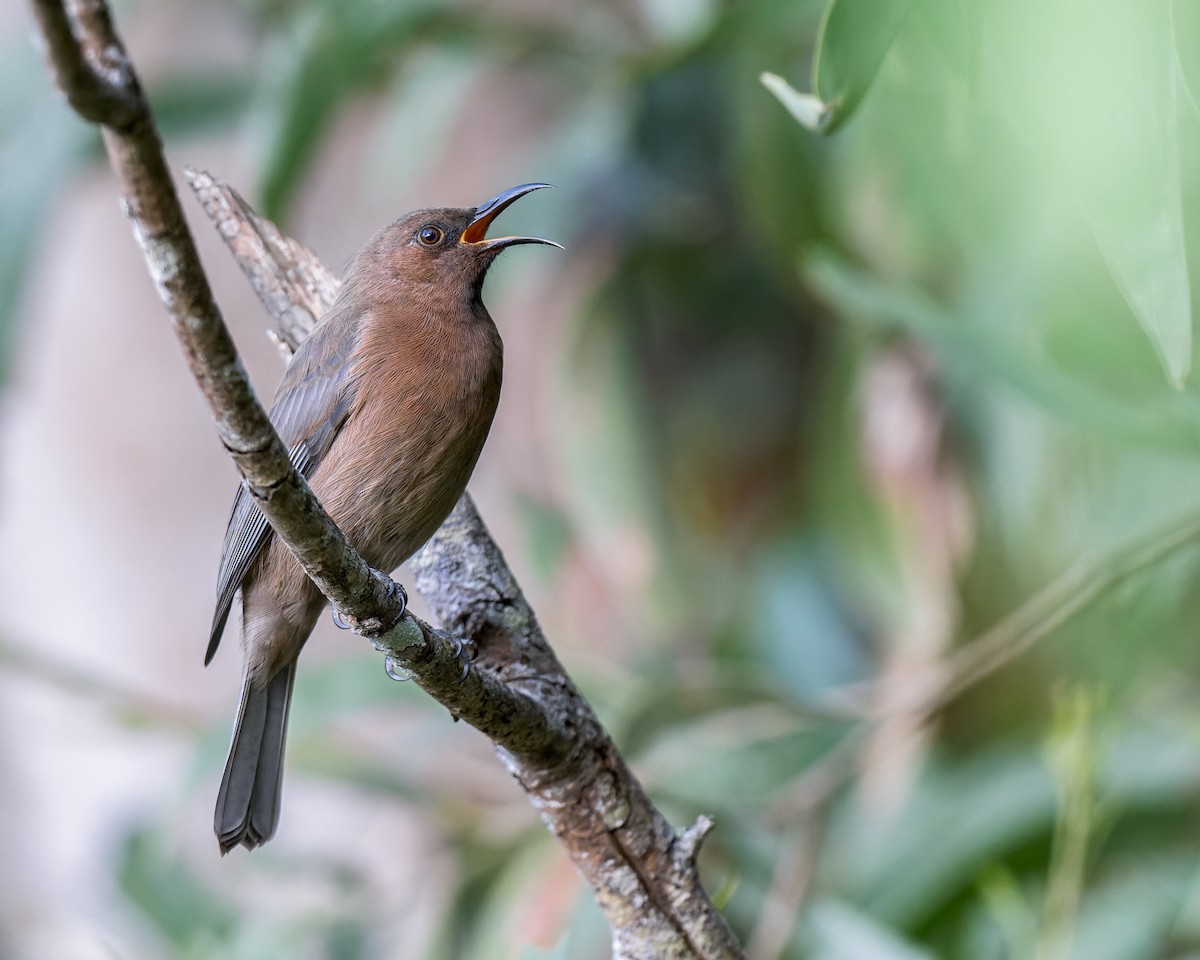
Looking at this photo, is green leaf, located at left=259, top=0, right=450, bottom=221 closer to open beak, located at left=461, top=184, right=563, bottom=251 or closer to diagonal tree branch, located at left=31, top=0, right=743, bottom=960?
open beak, located at left=461, top=184, right=563, bottom=251

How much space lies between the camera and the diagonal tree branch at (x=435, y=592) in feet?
4.10

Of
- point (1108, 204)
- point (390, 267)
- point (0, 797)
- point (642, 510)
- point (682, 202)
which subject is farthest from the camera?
point (0, 797)

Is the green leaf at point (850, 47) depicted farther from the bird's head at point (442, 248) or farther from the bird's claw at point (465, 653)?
the bird's head at point (442, 248)

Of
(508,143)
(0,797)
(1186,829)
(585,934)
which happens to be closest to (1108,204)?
(585,934)

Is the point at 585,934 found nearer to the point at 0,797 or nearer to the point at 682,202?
the point at 682,202

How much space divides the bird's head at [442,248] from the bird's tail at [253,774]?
1.00 metres

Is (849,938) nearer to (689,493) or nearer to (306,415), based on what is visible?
(306,415)

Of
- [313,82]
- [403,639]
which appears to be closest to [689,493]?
[313,82]

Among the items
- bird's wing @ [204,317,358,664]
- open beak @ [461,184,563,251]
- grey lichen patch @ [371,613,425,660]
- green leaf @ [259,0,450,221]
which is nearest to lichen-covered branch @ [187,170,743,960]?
grey lichen patch @ [371,613,425,660]

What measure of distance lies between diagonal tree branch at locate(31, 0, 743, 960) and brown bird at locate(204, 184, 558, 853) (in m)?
0.11

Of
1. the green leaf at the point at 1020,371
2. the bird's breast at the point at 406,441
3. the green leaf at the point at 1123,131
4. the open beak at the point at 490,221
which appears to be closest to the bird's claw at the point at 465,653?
the bird's breast at the point at 406,441

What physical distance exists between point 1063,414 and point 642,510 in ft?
8.32

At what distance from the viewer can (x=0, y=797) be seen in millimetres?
7484

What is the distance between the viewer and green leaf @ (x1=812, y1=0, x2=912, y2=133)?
6.06 feet
